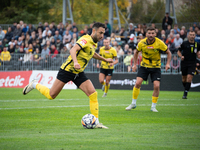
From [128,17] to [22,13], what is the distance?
15270mm

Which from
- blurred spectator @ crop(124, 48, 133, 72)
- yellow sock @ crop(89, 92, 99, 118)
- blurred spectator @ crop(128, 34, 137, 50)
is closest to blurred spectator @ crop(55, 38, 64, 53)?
blurred spectator @ crop(128, 34, 137, 50)

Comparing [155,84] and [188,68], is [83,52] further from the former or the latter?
[188,68]

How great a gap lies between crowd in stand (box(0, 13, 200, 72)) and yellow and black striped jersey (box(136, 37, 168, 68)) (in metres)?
9.70

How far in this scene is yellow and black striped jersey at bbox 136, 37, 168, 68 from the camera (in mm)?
9680

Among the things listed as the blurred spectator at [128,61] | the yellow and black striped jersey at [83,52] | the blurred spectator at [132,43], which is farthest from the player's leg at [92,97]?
the blurred spectator at [132,43]

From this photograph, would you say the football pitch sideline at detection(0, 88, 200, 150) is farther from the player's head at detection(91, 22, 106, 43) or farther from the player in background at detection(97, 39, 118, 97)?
the player in background at detection(97, 39, 118, 97)

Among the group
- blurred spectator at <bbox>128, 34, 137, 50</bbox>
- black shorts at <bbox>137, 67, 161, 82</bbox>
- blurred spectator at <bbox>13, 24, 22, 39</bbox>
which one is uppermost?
blurred spectator at <bbox>13, 24, 22, 39</bbox>

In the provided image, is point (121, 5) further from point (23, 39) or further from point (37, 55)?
point (37, 55)

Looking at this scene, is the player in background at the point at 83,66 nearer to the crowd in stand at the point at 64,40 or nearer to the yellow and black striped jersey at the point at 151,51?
the yellow and black striped jersey at the point at 151,51

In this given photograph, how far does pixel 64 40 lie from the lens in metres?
23.8

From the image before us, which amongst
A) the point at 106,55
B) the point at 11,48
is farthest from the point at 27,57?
the point at 106,55

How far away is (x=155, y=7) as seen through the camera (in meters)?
41.9

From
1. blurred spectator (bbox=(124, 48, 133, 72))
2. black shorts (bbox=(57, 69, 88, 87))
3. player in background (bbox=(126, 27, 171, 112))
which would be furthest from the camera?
blurred spectator (bbox=(124, 48, 133, 72))

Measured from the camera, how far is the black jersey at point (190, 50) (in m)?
14.1
